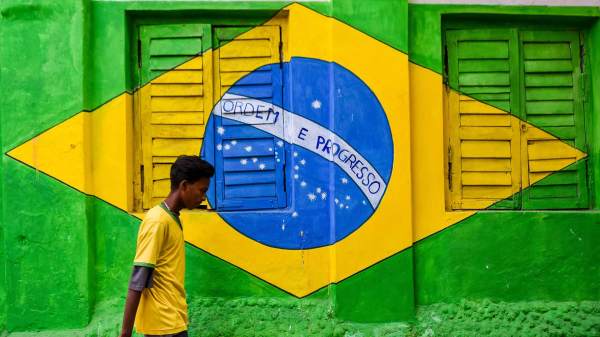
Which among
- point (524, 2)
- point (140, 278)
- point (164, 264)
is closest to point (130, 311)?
point (140, 278)

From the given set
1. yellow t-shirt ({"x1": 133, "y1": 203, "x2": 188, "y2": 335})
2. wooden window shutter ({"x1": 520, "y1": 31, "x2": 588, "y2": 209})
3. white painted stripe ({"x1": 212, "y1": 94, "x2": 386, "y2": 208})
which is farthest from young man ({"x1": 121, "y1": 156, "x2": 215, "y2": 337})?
wooden window shutter ({"x1": 520, "y1": 31, "x2": 588, "y2": 209})

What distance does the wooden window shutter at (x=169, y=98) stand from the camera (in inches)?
176

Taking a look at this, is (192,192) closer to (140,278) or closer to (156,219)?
(156,219)

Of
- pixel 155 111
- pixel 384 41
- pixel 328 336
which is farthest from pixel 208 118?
pixel 328 336

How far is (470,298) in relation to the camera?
4.45m

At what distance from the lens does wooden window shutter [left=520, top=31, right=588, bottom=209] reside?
466cm

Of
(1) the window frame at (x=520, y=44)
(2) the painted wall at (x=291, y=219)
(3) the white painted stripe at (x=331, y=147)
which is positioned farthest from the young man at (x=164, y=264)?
(1) the window frame at (x=520, y=44)

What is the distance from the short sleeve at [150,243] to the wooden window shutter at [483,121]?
7.98 feet

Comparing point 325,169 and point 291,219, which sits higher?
point 325,169

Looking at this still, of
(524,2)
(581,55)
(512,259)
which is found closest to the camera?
(512,259)

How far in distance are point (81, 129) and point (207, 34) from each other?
1.17m

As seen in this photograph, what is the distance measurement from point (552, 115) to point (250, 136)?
241cm

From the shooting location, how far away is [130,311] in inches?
119

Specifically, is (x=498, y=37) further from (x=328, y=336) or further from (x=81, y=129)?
(x=81, y=129)
